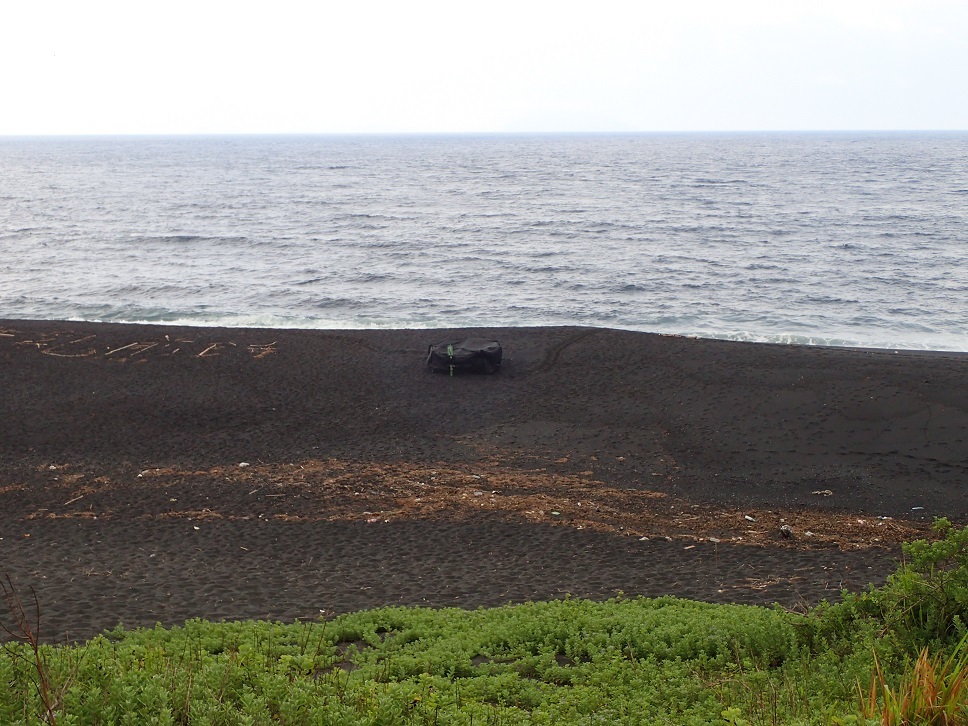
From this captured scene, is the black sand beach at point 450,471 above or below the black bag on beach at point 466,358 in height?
below

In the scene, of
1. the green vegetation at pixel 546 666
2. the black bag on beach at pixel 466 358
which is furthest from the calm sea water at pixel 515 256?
the green vegetation at pixel 546 666

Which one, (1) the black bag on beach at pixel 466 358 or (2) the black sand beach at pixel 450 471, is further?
(1) the black bag on beach at pixel 466 358

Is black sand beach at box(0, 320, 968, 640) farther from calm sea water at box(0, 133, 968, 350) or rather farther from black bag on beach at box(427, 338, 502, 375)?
calm sea water at box(0, 133, 968, 350)

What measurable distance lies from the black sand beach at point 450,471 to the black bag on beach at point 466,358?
36cm

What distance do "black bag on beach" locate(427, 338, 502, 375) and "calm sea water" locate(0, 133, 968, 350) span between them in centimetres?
935

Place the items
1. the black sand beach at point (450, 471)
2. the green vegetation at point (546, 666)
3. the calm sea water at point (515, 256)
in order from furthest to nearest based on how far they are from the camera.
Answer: the calm sea water at point (515, 256) → the black sand beach at point (450, 471) → the green vegetation at point (546, 666)

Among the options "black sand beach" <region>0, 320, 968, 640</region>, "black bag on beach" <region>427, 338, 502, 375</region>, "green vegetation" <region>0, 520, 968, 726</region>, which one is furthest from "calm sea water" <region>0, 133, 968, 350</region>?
"green vegetation" <region>0, 520, 968, 726</region>

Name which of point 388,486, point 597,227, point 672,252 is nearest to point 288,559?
point 388,486

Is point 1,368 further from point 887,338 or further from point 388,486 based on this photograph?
point 887,338

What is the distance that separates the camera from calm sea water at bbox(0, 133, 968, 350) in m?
32.5

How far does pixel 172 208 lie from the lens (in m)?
69.6

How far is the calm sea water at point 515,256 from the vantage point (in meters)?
32.5

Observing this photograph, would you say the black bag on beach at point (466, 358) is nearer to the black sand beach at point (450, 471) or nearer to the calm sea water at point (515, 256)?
the black sand beach at point (450, 471)

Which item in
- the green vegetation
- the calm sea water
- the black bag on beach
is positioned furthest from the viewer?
the calm sea water
